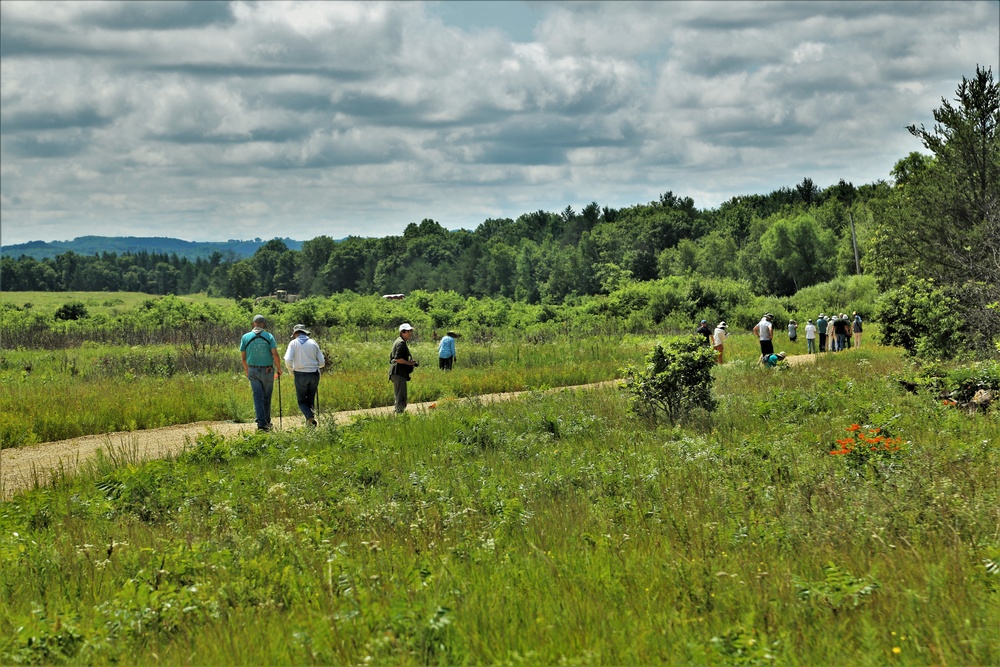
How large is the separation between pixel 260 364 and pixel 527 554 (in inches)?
363

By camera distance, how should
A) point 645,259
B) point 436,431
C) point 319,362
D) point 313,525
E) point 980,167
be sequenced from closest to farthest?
point 313,525
point 436,431
point 319,362
point 980,167
point 645,259

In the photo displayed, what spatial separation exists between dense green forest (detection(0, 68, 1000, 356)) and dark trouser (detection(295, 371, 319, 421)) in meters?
14.5

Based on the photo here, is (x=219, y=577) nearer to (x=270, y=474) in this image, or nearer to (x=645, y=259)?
(x=270, y=474)

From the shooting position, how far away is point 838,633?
435 centimetres

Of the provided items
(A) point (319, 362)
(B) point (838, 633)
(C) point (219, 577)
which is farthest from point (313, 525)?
(A) point (319, 362)

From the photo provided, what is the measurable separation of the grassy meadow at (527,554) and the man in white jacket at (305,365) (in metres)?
2.92

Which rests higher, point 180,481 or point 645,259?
point 645,259

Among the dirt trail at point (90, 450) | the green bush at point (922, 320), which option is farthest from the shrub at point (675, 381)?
the green bush at point (922, 320)

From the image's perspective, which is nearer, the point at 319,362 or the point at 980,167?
the point at 319,362

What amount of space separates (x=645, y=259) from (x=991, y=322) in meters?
107

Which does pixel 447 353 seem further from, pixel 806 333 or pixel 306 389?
pixel 806 333

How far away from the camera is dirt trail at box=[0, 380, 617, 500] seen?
11.2 m

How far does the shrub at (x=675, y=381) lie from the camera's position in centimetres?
1357

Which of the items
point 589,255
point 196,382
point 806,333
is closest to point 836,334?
point 806,333
